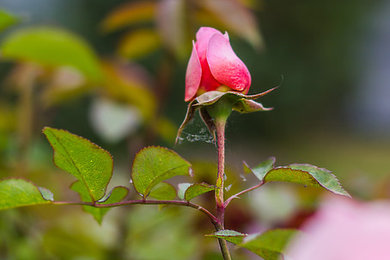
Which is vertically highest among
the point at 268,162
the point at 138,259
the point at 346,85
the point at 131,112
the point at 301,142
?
the point at 268,162

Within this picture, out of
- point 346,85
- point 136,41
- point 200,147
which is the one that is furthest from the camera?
point 346,85

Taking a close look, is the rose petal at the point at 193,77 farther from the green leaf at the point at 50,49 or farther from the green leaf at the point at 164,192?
the green leaf at the point at 50,49

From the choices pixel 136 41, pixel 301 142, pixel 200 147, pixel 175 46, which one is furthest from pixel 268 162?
pixel 301 142

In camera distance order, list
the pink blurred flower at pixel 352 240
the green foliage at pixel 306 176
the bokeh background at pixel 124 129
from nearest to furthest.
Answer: the pink blurred flower at pixel 352 240 → the green foliage at pixel 306 176 → the bokeh background at pixel 124 129

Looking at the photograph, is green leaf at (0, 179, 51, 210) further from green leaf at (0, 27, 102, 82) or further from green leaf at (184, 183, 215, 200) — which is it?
green leaf at (0, 27, 102, 82)

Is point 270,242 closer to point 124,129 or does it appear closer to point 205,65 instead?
point 205,65

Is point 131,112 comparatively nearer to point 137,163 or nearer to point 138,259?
point 138,259

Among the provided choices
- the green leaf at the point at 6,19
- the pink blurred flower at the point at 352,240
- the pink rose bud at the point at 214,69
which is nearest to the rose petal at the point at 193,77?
the pink rose bud at the point at 214,69
